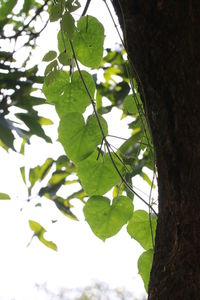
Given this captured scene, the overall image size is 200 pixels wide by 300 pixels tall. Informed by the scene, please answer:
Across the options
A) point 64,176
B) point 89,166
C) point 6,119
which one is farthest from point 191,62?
point 64,176

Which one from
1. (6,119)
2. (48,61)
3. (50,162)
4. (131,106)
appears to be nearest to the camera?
(48,61)

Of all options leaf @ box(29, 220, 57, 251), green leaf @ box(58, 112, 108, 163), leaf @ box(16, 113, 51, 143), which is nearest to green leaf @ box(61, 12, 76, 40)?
green leaf @ box(58, 112, 108, 163)

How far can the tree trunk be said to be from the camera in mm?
445

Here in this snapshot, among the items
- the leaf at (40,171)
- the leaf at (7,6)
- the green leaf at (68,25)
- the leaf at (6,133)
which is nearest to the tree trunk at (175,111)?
the green leaf at (68,25)

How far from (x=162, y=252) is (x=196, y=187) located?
0.26 ft

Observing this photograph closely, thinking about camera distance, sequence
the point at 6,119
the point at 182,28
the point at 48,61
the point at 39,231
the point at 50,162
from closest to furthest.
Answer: the point at 182,28, the point at 48,61, the point at 6,119, the point at 39,231, the point at 50,162

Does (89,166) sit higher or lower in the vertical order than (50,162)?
lower

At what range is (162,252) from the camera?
1.51ft

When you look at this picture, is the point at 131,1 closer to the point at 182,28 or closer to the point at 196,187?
the point at 182,28

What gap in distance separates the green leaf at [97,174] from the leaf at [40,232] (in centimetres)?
108

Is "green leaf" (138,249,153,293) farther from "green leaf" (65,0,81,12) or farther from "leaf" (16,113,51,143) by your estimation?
"leaf" (16,113,51,143)

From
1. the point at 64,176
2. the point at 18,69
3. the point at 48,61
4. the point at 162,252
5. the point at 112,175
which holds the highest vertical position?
the point at 18,69

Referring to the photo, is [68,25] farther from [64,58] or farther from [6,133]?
[6,133]

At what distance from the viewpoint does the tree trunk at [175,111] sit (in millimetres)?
445
